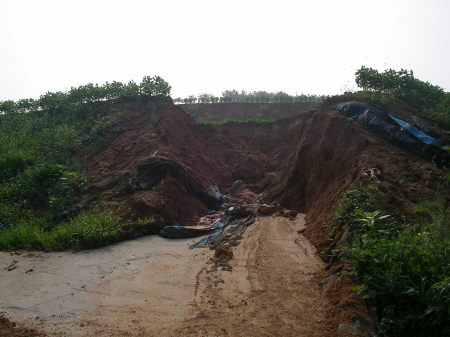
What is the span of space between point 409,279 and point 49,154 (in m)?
→ 11.4

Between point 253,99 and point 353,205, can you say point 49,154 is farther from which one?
point 253,99

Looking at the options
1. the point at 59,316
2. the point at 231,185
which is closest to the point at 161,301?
the point at 59,316

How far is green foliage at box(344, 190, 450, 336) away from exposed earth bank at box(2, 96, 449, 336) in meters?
0.25

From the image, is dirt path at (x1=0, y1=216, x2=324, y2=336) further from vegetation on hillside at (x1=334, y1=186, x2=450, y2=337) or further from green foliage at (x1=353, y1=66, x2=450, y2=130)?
green foliage at (x1=353, y1=66, x2=450, y2=130)

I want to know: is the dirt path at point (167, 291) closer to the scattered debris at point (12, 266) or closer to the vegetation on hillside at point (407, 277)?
the scattered debris at point (12, 266)

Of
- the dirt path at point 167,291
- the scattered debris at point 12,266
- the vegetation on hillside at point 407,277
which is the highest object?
the vegetation on hillside at point 407,277

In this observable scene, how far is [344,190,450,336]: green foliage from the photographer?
124 inches

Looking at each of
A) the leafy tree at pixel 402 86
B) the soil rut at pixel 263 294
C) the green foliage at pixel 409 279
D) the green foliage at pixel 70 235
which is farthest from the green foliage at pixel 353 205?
the leafy tree at pixel 402 86

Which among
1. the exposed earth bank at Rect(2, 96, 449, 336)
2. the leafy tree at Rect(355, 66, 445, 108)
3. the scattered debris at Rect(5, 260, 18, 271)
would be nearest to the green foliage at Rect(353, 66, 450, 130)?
the leafy tree at Rect(355, 66, 445, 108)

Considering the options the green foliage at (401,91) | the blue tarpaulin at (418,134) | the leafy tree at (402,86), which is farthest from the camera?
the leafy tree at (402,86)

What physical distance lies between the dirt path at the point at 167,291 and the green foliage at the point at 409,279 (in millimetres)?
734

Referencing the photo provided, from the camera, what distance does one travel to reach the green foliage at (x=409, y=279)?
3.16m

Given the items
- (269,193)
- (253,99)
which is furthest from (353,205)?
(253,99)

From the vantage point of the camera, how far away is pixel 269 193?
11055 millimetres
